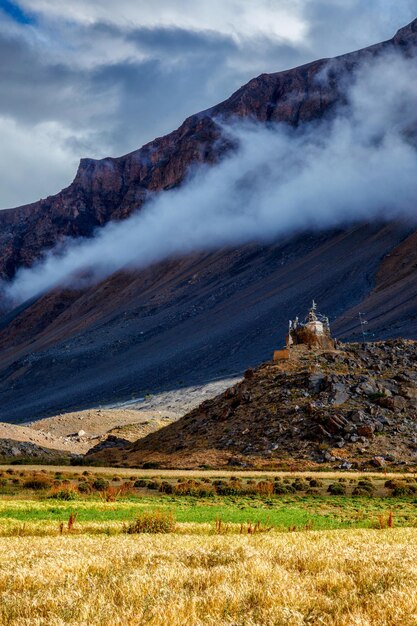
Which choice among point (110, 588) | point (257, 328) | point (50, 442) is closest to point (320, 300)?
point (257, 328)

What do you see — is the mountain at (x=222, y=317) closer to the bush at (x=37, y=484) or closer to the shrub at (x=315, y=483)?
the shrub at (x=315, y=483)

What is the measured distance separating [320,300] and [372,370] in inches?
3067

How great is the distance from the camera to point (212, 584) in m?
7.93

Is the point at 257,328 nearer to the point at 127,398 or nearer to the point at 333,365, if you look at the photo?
the point at 127,398

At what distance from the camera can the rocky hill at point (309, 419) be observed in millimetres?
43438

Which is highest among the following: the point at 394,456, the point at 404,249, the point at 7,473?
the point at 404,249

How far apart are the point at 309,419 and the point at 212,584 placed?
39.4m

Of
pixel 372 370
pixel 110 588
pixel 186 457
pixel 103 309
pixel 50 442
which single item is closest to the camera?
pixel 110 588

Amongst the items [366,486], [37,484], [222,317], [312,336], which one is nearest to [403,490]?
[366,486]

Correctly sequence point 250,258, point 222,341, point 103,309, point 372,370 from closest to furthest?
1. point 372,370
2. point 222,341
3. point 250,258
4. point 103,309

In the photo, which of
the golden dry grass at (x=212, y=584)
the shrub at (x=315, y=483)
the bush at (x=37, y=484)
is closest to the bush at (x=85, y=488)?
the bush at (x=37, y=484)

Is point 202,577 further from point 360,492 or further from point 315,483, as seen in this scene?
point 315,483

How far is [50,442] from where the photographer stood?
2842 inches

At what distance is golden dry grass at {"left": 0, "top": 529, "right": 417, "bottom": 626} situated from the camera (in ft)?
21.1
